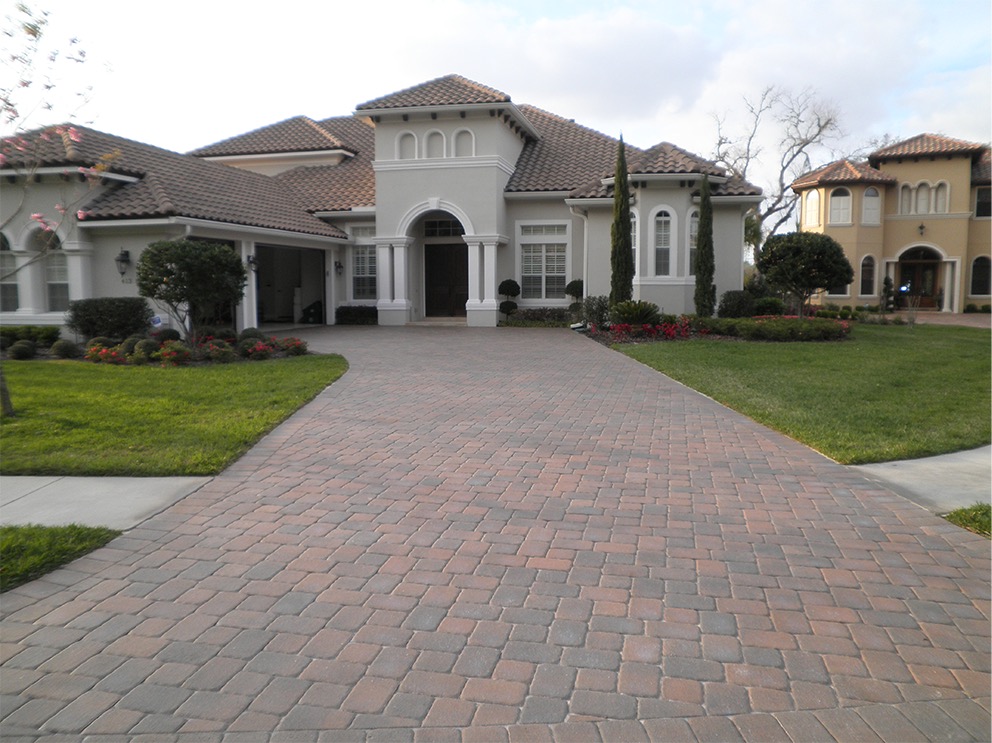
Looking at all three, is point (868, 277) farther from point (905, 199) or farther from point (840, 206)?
point (905, 199)

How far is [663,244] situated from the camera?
22.8 meters

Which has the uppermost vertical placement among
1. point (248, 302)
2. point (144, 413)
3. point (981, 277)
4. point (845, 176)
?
point (845, 176)

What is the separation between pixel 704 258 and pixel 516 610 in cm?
1845

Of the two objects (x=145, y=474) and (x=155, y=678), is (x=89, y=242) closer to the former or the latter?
(x=145, y=474)

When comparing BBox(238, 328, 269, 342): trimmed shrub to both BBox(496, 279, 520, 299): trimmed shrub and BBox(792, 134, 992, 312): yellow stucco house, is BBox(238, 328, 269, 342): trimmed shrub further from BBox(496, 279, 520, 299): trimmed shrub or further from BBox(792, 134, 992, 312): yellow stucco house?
BBox(792, 134, 992, 312): yellow stucco house

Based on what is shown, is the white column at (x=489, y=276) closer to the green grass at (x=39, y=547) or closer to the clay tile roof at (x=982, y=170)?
the green grass at (x=39, y=547)

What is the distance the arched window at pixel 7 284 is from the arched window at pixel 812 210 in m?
34.9

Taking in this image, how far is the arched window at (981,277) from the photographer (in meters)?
38.7

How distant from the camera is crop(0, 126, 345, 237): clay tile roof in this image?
18234mm

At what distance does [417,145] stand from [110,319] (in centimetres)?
1125

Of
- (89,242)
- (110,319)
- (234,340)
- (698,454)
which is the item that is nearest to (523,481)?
(698,454)

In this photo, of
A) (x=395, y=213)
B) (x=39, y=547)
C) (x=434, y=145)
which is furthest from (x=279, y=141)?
(x=39, y=547)

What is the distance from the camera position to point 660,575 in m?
4.96

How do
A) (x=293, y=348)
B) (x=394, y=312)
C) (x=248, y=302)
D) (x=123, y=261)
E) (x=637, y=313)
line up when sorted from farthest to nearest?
1. (x=394, y=312)
2. (x=248, y=302)
3. (x=637, y=313)
4. (x=123, y=261)
5. (x=293, y=348)
